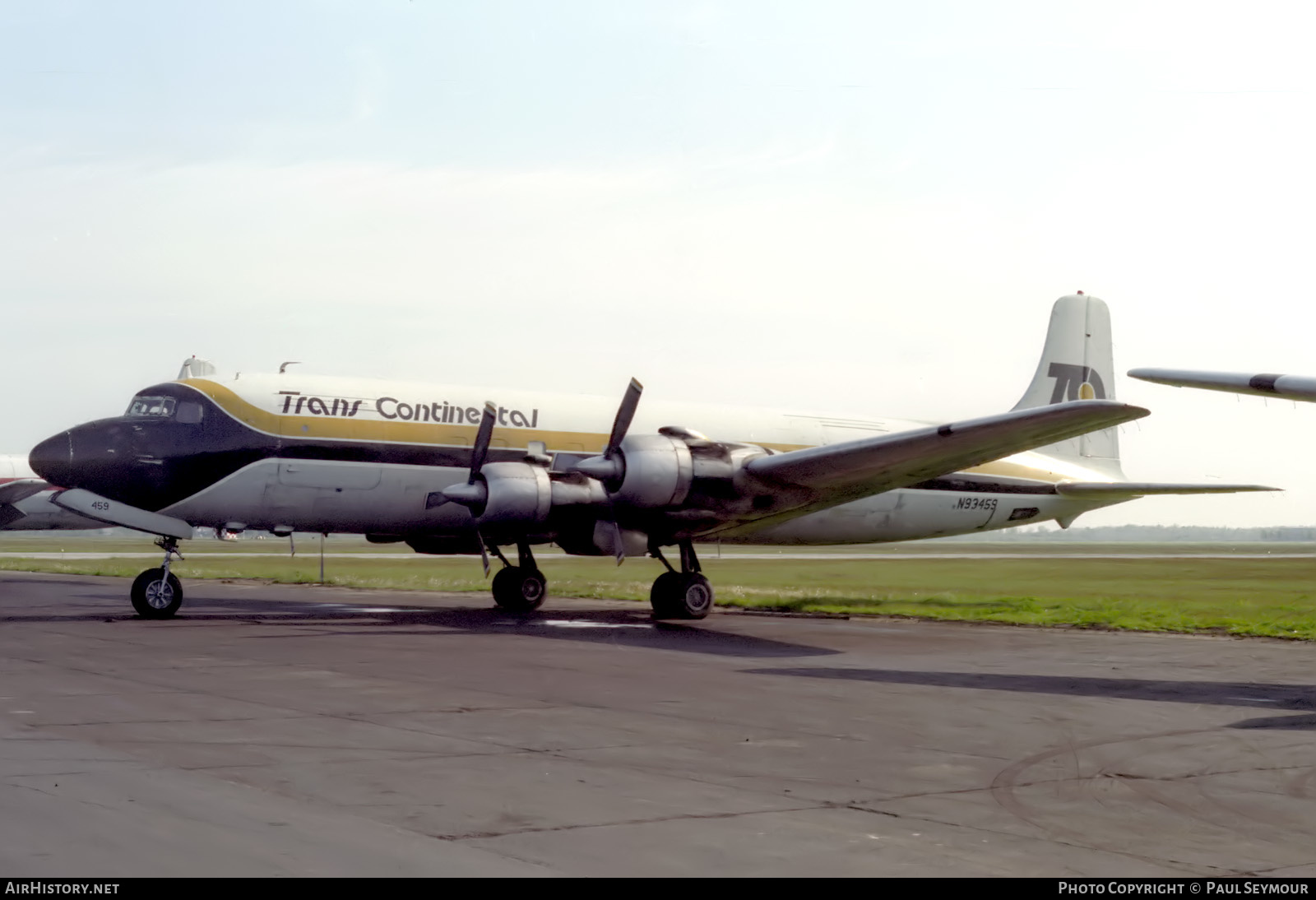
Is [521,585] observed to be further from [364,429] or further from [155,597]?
[155,597]

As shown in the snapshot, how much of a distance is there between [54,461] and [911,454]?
1364 cm

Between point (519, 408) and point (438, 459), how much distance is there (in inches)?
75.8

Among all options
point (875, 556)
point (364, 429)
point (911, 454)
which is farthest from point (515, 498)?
point (875, 556)

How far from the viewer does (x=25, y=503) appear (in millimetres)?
51500

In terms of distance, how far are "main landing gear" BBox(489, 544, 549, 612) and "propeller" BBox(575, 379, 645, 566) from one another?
4021 millimetres

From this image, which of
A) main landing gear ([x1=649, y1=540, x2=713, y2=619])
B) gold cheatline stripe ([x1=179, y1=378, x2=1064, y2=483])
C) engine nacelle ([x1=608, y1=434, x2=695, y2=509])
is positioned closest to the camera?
engine nacelle ([x1=608, y1=434, x2=695, y2=509])

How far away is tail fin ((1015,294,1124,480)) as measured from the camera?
101ft

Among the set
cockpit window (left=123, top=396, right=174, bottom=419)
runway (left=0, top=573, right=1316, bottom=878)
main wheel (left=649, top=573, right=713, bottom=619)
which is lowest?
runway (left=0, top=573, right=1316, bottom=878)

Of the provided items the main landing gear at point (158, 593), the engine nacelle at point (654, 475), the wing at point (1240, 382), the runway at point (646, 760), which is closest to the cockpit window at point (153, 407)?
the main landing gear at point (158, 593)

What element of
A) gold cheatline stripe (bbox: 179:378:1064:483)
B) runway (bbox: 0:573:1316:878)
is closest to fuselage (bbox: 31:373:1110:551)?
gold cheatline stripe (bbox: 179:378:1064:483)

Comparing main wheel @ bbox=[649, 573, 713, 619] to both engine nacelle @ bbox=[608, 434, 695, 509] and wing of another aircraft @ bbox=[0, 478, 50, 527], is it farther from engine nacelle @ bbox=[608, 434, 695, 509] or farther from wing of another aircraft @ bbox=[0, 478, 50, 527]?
wing of another aircraft @ bbox=[0, 478, 50, 527]

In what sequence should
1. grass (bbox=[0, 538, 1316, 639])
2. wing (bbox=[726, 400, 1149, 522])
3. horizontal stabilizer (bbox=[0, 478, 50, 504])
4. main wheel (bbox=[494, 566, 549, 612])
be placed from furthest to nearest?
horizontal stabilizer (bbox=[0, 478, 50, 504]) < main wheel (bbox=[494, 566, 549, 612]) < grass (bbox=[0, 538, 1316, 639]) < wing (bbox=[726, 400, 1149, 522])

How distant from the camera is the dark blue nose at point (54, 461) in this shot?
2070 cm

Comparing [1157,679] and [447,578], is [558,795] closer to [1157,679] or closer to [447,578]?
[1157,679]
